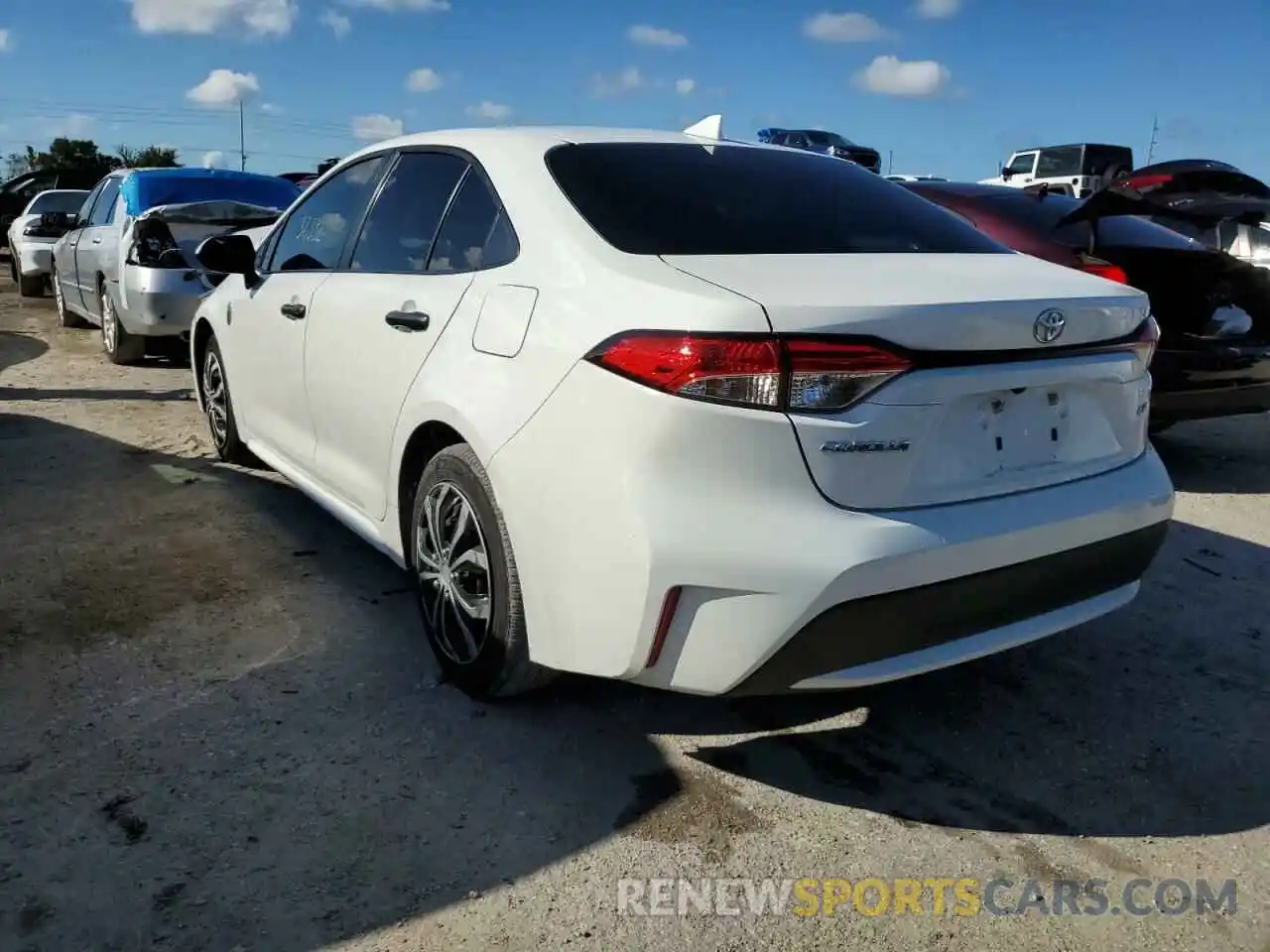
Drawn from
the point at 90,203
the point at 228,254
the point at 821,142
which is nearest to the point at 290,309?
the point at 228,254

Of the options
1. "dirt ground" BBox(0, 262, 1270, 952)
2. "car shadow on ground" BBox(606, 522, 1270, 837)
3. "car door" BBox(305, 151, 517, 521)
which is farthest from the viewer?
"car door" BBox(305, 151, 517, 521)

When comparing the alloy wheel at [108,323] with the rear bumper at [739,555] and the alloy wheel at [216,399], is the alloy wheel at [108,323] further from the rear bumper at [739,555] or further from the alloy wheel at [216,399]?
the rear bumper at [739,555]

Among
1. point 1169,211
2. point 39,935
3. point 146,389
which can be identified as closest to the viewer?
point 39,935

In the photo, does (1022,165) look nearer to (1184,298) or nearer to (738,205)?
(1184,298)

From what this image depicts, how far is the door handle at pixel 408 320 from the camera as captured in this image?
119 inches

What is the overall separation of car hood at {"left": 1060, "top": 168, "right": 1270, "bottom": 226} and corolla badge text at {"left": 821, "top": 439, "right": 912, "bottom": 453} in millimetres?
3513

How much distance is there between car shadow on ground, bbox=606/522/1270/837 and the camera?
2609 millimetres

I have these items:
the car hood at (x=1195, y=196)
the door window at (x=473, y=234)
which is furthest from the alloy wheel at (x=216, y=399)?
the car hood at (x=1195, y=196)

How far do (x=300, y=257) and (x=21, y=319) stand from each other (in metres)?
9.40

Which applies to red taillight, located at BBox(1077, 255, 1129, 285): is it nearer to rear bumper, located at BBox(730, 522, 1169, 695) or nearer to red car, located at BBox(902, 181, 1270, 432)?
red car, located at BBox(902, 181, 1270, 432)

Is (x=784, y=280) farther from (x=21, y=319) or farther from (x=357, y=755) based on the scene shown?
(x=21, y=319)

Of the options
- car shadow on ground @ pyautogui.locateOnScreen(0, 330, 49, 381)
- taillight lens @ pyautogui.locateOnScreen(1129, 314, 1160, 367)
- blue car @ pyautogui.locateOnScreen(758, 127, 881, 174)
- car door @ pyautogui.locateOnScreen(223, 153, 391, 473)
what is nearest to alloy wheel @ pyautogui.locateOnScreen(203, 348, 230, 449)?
car door @ pyautogui.locateOnScreen(223, 153, 391, 473)

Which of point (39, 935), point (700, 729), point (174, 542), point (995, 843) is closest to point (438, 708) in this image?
point (700, 729)

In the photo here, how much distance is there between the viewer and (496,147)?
316 cm
